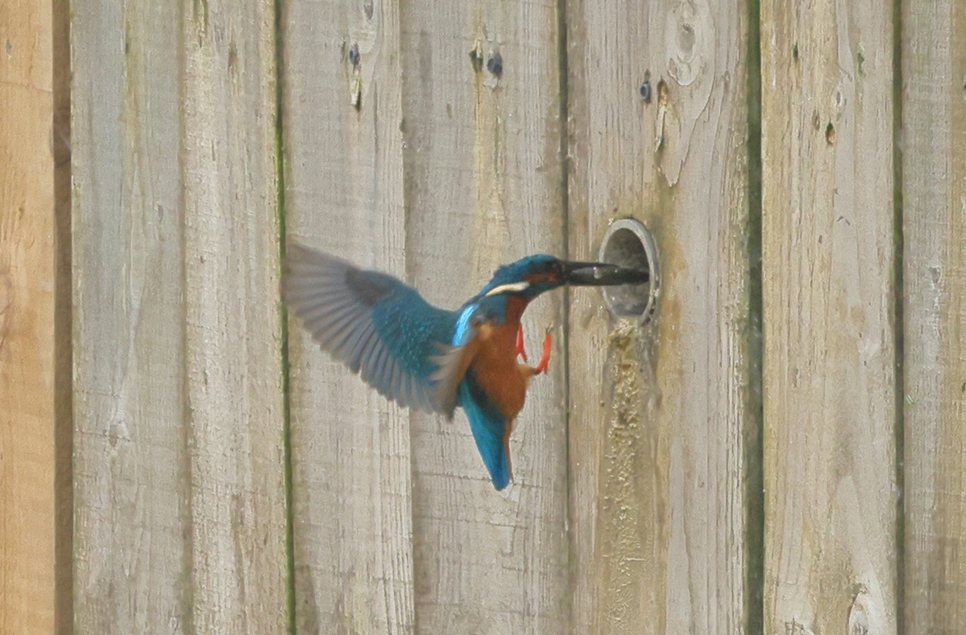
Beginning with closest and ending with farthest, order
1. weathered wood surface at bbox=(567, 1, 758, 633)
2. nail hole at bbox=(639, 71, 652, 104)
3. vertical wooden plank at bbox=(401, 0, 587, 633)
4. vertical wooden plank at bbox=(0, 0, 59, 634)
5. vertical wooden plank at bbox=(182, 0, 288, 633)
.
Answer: weathered wood surface at bbox=(567, 1, 758, 633) < nail hole at bbox=(639, 71, 652, 104) < vertical wooden plank at bbox=(401, 0, 587, 633) < vertical wooden plank at bbox=(182, 0, 288, 633) < vertical wooden plank at bbox=(0, 0, 59, 634)

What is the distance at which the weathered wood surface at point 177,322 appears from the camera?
2.69 m

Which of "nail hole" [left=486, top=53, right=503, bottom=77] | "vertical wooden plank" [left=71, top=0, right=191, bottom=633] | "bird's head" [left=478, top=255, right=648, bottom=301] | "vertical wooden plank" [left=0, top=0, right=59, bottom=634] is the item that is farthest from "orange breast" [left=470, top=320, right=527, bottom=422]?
"vertical wooden plank" [left=0, top=0, right=59, bottom=634]

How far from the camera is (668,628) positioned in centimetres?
218

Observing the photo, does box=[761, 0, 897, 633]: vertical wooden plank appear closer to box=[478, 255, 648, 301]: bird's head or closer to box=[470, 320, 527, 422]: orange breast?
box=[478, 255, 648, 301]: bird's head

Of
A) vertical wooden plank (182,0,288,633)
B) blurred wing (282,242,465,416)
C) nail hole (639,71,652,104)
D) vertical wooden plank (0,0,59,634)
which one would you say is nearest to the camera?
nail hole (639,71,652,104)

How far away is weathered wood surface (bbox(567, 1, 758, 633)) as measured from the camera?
2053 millimetres

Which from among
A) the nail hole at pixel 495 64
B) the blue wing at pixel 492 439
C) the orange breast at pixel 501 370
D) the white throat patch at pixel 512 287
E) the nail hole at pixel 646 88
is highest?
the nail hole at pixel 495 64

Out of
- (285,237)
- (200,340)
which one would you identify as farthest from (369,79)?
(200,340)

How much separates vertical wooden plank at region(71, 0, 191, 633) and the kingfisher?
1.25 ft

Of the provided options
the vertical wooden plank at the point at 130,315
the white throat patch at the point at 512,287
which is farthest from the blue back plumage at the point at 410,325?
the vertical wooden plank at the point at 130,315

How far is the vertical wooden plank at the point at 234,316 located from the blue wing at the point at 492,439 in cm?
43

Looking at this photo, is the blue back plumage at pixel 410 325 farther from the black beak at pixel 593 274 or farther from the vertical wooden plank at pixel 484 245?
the black beak at pixel 593 274

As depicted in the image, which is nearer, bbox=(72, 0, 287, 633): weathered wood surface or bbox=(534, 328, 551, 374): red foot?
bbox=(534, 328, 551, 374): red foot

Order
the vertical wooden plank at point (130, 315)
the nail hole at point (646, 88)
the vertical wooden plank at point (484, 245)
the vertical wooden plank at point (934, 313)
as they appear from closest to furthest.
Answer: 1. the vertical wooden plank at point (934, 313)
2. the nail hole at point (646, 88)
3. the vertical wooden plank at point (484, 245)
4. the vertical wooden plank at point (130, 315)
